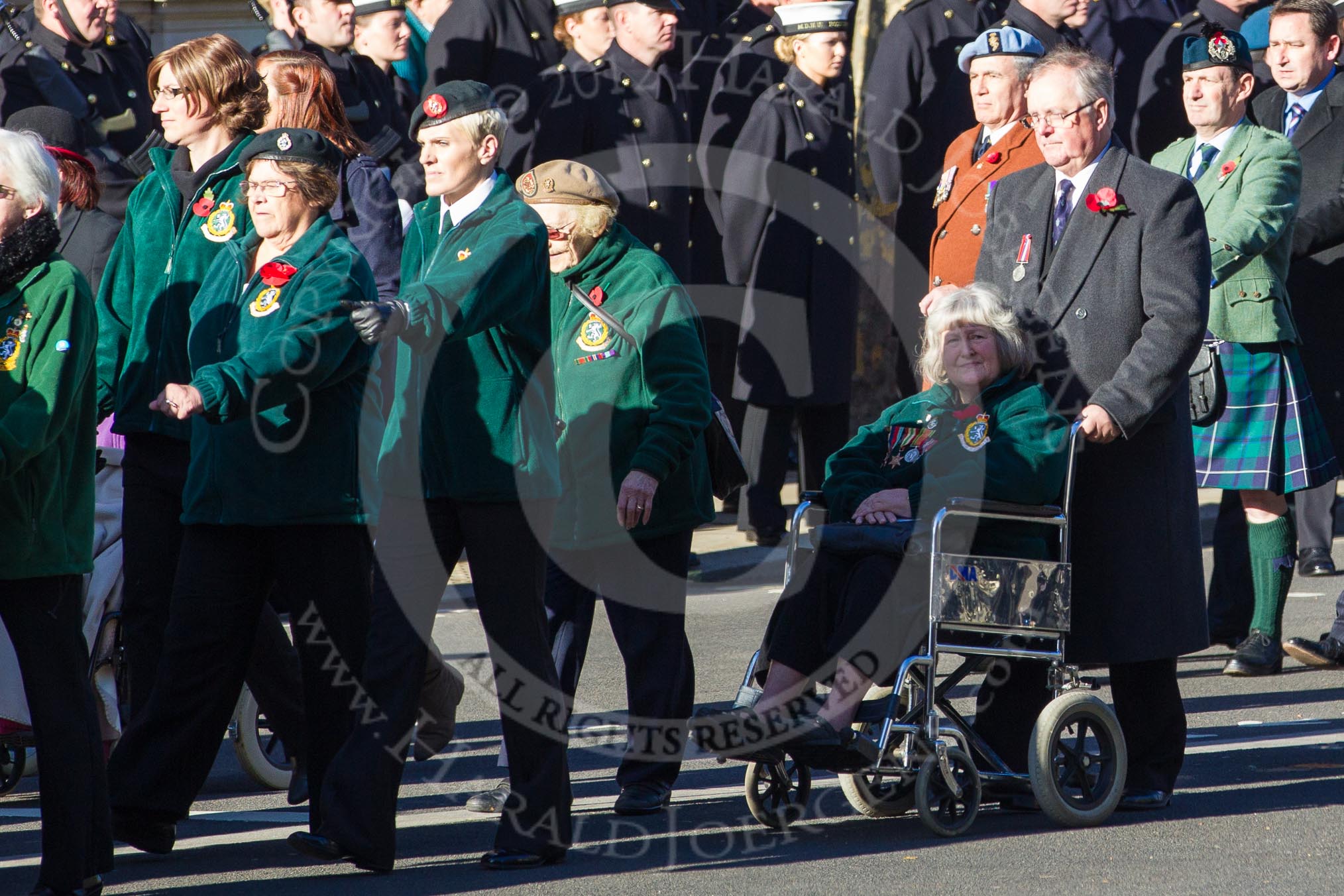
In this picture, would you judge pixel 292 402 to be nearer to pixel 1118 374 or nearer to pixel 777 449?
pixel 1118 374

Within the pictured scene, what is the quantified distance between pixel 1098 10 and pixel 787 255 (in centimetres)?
233

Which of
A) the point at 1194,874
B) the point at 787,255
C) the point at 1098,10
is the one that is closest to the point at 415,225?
the point at 1194,874

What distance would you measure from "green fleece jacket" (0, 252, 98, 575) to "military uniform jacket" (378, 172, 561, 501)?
29.9 inches

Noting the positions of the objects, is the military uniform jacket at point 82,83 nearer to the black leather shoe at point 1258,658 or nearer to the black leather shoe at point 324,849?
the black leather shoe at point 324,849

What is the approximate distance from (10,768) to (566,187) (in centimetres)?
238

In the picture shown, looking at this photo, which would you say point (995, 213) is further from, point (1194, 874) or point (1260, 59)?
point (1260, 59)

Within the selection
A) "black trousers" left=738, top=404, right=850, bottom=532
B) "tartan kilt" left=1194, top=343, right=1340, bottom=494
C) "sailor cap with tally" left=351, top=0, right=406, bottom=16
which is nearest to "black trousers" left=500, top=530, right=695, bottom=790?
"tartan kilt" left=1194, top=343, right=1340, bottom=494

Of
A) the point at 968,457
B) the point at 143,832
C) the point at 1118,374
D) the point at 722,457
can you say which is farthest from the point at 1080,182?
the point at 143,832

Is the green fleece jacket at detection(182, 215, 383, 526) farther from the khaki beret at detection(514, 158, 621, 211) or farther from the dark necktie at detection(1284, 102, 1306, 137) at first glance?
the dark necktie at detection(1284, 102, 1306, 137)

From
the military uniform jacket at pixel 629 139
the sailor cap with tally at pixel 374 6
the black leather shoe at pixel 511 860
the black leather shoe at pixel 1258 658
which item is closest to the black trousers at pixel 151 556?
the black leather shoe at pixel 511 860

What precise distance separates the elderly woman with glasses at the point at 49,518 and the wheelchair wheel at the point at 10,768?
1.63 m

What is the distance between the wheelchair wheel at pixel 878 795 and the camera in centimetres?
571

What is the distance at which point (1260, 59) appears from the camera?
10852 mm

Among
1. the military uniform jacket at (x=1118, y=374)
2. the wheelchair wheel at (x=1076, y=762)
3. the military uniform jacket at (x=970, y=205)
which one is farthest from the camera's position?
the military uniform jacket at (x=970, y=205)
